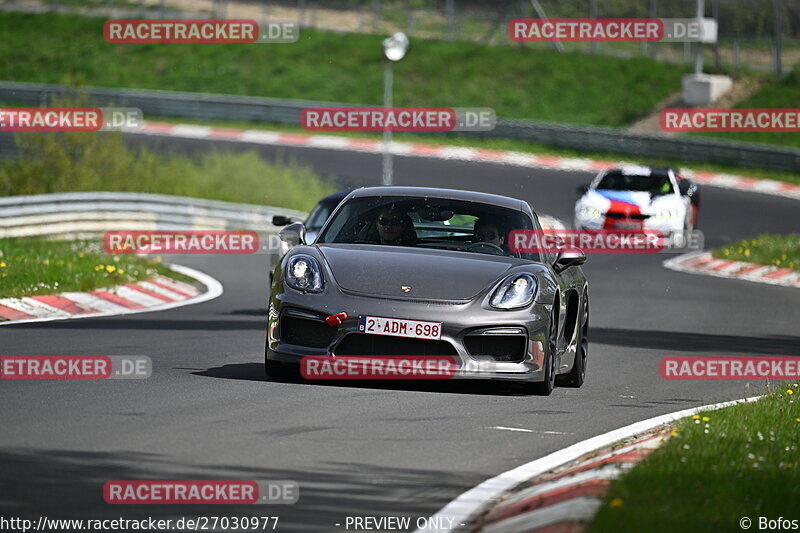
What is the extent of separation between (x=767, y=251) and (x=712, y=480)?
65.8ft

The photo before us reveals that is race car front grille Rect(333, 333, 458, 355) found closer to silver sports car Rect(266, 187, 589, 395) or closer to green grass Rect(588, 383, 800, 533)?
silver sports car Rect(266, 187, 589, 395)

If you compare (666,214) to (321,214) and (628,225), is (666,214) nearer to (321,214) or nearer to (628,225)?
(628,225)

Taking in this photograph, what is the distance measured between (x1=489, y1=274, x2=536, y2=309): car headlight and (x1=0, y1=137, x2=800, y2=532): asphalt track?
0.64 meters

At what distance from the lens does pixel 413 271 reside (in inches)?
385

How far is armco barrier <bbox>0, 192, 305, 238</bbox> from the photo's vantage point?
22438mm

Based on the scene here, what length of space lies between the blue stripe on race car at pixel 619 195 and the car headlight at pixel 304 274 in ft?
59.2

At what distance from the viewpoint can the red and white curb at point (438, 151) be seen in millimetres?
38094

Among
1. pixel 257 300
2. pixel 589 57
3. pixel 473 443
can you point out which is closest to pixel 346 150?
pixel 589 57

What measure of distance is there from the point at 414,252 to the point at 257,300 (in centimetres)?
785

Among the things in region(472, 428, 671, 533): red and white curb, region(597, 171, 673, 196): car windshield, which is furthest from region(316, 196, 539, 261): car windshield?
region(597, 171, 673, 196): car windshield

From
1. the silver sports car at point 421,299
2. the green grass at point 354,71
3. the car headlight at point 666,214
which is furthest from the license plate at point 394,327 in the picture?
the green grass at point 354,71

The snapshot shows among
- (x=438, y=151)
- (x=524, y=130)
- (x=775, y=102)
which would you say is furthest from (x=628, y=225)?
(x=775, y=102)

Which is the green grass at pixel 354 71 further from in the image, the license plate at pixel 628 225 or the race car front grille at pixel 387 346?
the race car front grille at pixel 387 346

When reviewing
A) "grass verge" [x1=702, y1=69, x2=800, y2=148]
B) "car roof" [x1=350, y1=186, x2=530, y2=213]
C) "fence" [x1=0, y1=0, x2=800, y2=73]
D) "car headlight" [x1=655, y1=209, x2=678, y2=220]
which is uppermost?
"fence" [x1=0, y1=0, x2=800, y2=73]
